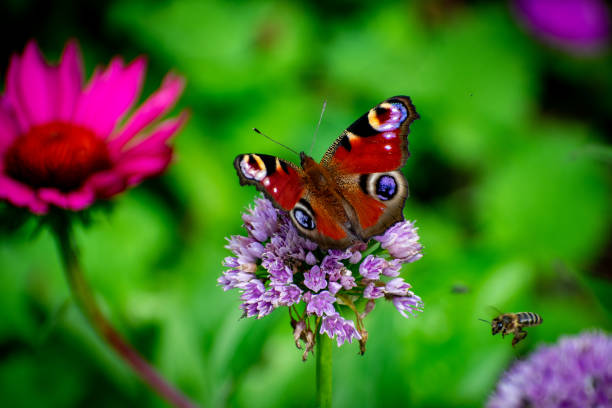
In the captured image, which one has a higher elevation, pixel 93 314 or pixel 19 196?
pixel 19 196

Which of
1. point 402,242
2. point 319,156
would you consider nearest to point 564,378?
point 402,242

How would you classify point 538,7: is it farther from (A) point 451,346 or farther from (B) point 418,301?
(B) point 418,301

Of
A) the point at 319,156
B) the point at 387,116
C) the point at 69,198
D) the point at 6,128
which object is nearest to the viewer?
the point at 387,116

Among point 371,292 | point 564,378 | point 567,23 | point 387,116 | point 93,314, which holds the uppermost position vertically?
point 387,116

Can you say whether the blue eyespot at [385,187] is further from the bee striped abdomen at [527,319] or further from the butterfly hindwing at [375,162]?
the bee striped abdomen at [527,319]

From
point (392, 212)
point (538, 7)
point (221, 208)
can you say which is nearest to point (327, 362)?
point (392, 212)

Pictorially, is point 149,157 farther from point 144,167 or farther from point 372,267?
point 372,267

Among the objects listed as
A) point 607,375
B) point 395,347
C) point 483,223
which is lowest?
point 483,223
